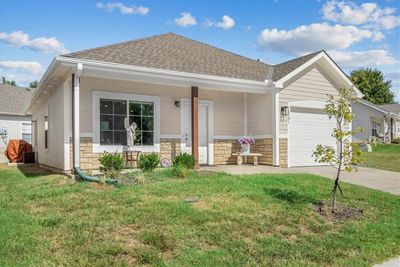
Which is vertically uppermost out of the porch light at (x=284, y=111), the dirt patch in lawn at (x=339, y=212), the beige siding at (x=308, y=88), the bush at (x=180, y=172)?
the beige siding at (x=308, y=88)

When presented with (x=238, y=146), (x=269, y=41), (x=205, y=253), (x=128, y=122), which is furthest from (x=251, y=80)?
(x=205, y=253)

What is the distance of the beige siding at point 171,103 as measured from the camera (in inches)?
406

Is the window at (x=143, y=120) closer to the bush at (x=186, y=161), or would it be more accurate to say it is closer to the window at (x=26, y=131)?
the bush at (x=186, y=161)

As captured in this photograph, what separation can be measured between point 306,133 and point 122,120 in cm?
694

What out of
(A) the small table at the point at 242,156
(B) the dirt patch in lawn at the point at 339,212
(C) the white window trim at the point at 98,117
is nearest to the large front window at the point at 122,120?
(C) the white window trim at the point at 98,117

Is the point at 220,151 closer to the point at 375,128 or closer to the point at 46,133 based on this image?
the point at 46,133

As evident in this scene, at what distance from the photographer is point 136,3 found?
11242 millimetres

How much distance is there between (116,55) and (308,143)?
25.5ft

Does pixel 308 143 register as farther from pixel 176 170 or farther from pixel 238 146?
pixel 176 170

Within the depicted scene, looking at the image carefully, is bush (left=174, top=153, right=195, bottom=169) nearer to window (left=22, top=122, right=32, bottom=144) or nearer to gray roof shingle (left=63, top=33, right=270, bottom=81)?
gray roof shingle (left=63, top=33, right=270, bottom=81)

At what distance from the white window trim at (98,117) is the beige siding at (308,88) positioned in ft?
14.7

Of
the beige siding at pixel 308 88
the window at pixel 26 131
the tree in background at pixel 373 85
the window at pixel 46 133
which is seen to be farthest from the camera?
the tree in background at pixel 373 85

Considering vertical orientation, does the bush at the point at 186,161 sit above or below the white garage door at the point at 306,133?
below

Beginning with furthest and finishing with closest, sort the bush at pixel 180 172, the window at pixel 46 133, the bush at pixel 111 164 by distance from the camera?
the window at pixel 46 133 < the bush at pixel 111 164 < the bush at pixel 180 172
